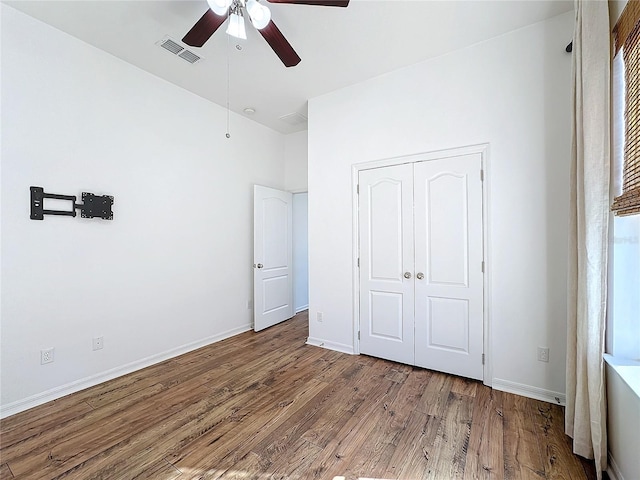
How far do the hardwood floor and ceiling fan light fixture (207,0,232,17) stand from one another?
9.31 ft

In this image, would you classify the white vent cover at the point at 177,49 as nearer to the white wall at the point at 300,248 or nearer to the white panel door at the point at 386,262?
the white panel door at the point at 386,262

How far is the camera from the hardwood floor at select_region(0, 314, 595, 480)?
66.6 inches

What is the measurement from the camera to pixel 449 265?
2814mm

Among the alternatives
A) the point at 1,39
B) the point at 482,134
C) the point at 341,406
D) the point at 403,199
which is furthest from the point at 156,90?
the point at 341,406

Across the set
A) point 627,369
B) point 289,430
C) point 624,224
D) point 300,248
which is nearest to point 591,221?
point 624,224

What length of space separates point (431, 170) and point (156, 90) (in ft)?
10.3

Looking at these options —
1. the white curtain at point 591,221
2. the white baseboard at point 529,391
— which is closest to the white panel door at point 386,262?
the white baseboard at point 529,391

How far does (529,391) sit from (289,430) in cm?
204

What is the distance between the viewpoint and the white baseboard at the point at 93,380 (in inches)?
88.2

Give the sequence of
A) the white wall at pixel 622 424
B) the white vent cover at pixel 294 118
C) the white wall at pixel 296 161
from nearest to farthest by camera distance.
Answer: the white wall at pixel 622 424
the white vent cover at pixel 294 118
the white wall at pixel 296 161

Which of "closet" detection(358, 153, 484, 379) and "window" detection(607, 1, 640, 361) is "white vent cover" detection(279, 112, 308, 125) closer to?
"closet" detection(358, 153, 484, 379)

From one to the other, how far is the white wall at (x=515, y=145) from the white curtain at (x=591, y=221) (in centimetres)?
58

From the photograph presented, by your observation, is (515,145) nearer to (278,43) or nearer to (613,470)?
(278,43)

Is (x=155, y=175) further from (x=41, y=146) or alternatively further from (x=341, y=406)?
(x=341, y=406)
